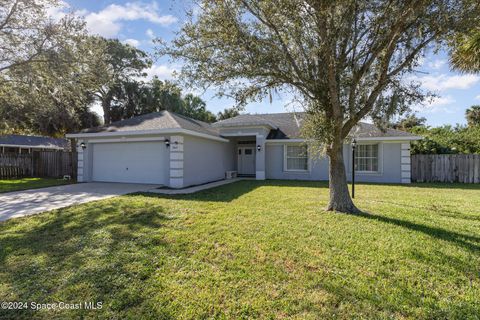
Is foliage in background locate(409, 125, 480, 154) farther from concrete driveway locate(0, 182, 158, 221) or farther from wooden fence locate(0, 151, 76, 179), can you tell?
wooden fence locate(0, 151, 76, 179)

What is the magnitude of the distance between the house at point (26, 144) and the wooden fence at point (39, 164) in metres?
9.80

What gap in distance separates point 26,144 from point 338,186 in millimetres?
32449

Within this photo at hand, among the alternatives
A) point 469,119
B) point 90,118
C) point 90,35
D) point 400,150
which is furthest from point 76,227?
point 469,119

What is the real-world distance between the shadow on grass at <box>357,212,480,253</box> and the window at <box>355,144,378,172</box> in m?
9.28

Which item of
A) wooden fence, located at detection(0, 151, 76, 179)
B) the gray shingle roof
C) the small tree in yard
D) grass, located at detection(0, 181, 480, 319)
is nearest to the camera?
grass, located at detection(0, 181, 480, 319)

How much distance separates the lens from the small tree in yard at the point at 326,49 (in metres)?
5.48

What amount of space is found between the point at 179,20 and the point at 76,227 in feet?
18.4

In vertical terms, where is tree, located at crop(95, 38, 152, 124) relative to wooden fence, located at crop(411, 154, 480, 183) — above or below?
above

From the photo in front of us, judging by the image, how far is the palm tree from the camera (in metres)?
7.23

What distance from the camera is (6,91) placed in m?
12.9

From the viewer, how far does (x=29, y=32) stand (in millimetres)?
11359

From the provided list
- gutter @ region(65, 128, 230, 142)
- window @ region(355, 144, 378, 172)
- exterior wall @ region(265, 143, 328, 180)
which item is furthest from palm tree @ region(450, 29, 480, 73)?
gutter @ region(65, 128, 230, 142)

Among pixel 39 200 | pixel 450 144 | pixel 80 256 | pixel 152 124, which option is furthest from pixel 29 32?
pixel 450 144

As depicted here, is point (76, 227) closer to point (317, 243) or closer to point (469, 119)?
point (317, 243)
